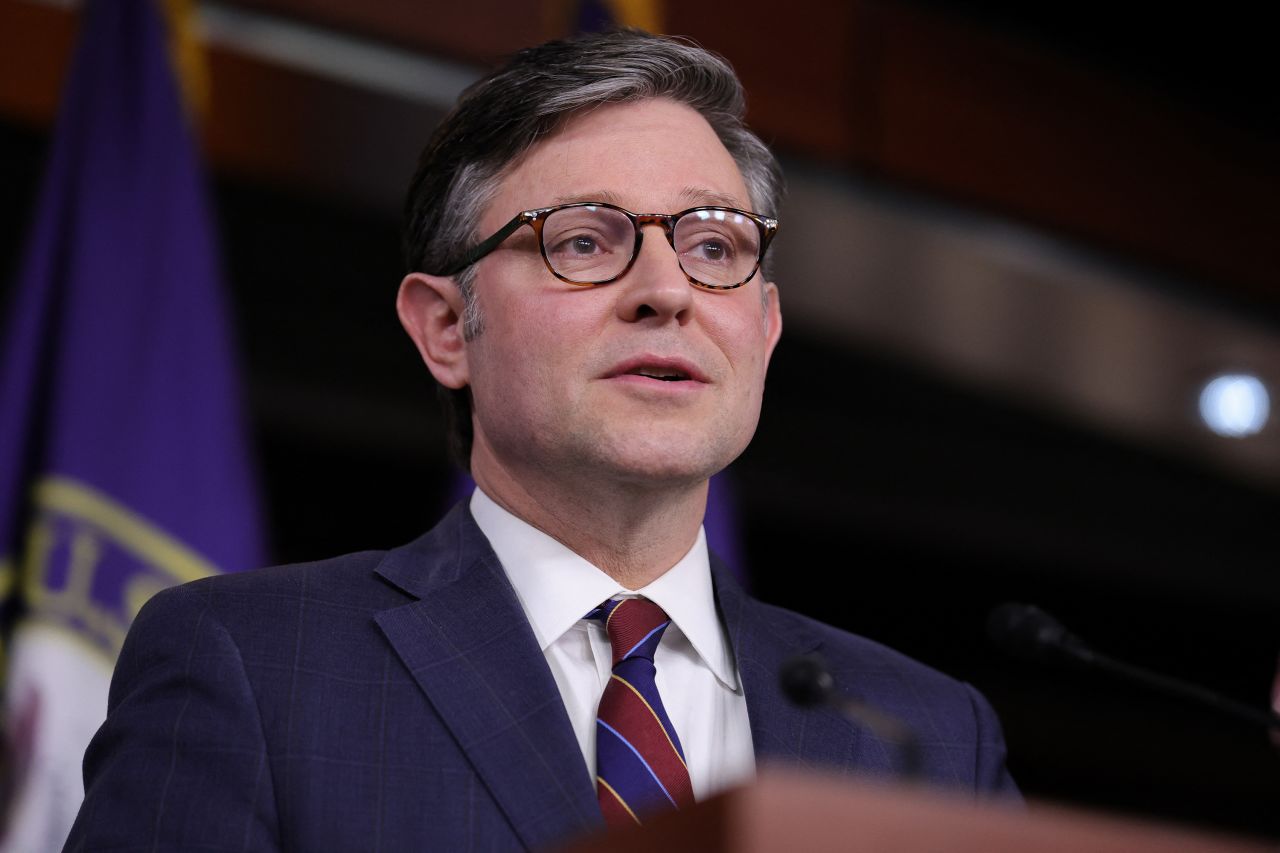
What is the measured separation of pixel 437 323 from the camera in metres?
1.71

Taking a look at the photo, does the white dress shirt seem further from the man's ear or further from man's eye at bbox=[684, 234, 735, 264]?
man's eye at bbox=[684, 234, 735, 264]

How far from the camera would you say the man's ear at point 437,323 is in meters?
1.69

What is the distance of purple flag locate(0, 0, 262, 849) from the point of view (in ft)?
7.47

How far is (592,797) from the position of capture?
1263 millimetres

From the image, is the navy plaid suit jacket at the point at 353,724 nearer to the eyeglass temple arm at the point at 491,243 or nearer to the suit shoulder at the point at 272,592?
the suit shoulder at the point at 272,592

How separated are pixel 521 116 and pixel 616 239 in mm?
196

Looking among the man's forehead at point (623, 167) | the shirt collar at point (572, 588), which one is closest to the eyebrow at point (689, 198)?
the man's forehead at point (623, 167)

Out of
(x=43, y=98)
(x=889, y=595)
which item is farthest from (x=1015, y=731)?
(x=43, y=98)

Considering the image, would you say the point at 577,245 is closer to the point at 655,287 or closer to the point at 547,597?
the point at 655,287

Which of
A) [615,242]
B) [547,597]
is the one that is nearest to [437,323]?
[615,242]

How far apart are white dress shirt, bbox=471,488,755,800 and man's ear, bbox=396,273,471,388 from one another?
0.20m

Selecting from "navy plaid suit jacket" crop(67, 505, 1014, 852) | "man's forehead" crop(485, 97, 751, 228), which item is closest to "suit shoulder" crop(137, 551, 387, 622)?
"navy plaid suit jacket" crop(67, 505, 1014, 852)

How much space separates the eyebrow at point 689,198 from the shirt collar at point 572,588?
0.33 m

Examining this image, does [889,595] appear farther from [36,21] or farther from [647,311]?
[647,311]
